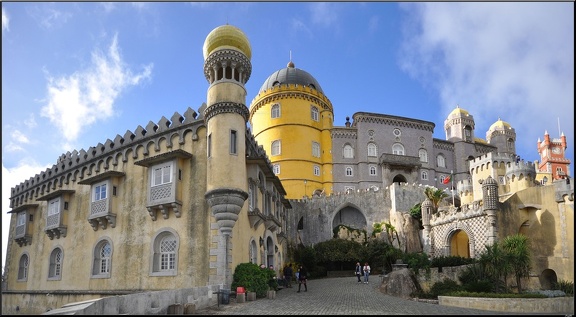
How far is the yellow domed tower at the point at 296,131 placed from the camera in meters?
56.3

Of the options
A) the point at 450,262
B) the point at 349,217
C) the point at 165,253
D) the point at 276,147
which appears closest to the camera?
the point at 165,253

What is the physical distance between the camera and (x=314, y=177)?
5703 cm

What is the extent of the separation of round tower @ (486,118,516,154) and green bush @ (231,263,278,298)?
2193 inches

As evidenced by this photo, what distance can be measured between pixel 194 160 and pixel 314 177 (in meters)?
35.3

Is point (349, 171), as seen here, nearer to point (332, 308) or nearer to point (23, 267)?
point (23, 267)

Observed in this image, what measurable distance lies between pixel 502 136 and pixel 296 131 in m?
31.9

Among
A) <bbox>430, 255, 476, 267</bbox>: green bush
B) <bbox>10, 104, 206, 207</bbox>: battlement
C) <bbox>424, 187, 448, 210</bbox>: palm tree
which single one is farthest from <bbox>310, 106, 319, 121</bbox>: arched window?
<bbox>10, 104, 206, 207</bbox>: battlement

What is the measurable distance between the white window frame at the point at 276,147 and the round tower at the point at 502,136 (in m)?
32.1

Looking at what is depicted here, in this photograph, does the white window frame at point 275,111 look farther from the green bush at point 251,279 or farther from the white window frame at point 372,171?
the green bush at point 251,279

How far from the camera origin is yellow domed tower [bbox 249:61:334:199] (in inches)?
2216

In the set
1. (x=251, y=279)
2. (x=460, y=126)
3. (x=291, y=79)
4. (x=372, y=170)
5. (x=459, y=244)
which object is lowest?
(x=251, y=279)

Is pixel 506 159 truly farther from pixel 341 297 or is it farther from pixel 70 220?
pixel 70 220

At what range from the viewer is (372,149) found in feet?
194

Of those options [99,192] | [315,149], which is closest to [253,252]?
[99,192]
